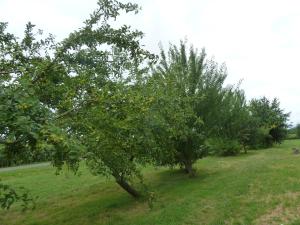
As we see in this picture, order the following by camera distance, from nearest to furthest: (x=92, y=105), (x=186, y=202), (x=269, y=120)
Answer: (x=92, y=105) → (x=186, y=202) → (x=269, y=120)

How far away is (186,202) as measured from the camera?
1152cm

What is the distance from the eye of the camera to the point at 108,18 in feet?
16.3

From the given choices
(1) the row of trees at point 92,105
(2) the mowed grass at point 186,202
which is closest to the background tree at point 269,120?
(2) the mowed grass at point 186,202

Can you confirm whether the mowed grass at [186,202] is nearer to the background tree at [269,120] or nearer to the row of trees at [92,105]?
the row of trees at [92,105]

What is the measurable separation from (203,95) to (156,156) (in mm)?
4246

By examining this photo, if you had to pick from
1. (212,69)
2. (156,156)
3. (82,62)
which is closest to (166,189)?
(156,156)

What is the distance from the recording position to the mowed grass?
991 cm

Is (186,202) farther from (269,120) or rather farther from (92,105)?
(269,120)

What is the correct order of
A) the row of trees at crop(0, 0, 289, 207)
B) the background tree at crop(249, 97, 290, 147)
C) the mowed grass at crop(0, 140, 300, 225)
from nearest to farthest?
the row of trees at crop(0, 0, 289, 207) → the mowed grass at crop(0, 140, 300, 225) → the background tree at crop(249, 97, 290, 147)

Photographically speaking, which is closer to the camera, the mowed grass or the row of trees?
the row of trees

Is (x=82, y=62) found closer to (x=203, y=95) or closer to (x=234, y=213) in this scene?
(x=234, y=213)

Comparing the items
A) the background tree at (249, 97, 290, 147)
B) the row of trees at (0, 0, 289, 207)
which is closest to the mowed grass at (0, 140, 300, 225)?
the row of trees at (0, 0, 289, 207)

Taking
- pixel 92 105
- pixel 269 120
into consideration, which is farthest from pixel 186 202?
pixel 269 120

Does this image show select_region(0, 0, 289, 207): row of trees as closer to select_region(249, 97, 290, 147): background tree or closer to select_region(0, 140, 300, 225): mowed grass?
select_region(0, 140, 300, 225): mowed grass
